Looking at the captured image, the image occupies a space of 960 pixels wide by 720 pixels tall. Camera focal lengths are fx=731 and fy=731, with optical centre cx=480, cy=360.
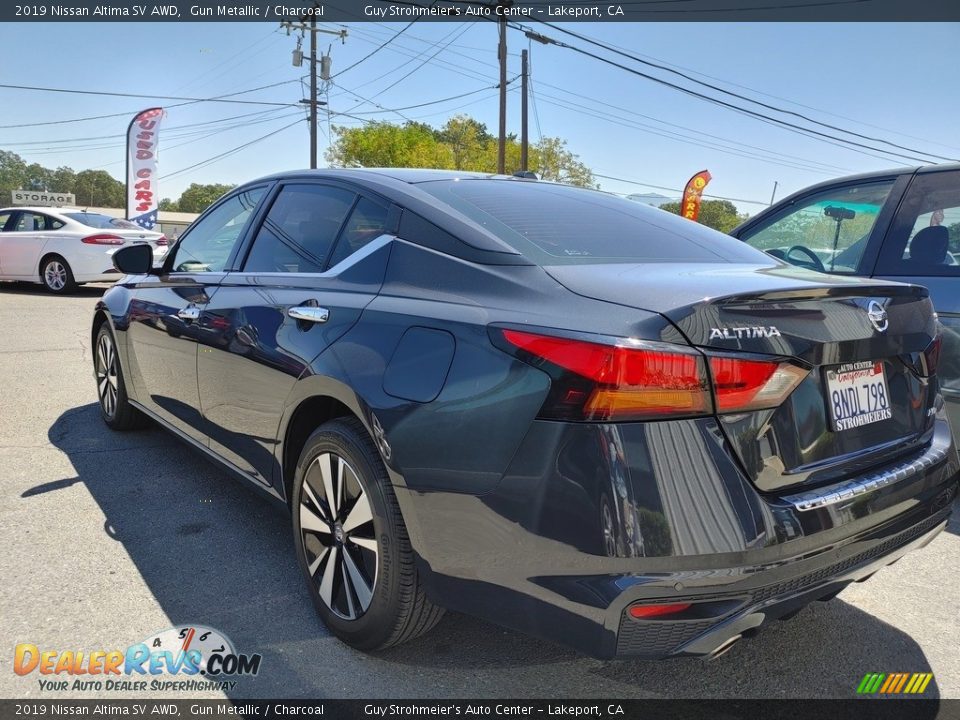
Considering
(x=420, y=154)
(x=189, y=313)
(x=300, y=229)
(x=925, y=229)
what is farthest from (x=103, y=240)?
(x=420, y=154)

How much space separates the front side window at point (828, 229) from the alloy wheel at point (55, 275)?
12.3m

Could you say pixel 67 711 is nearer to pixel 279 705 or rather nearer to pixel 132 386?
pixel 279 705

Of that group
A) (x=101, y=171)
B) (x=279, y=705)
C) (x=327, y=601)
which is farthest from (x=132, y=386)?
(x=101, y=171)

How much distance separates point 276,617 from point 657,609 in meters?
1.49

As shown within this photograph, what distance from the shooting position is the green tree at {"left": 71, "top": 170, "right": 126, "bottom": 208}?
4188 inches

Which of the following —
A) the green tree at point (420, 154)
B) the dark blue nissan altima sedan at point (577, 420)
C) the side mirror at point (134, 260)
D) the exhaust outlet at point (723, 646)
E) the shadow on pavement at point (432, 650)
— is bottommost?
the shadow on pavement at point (432, 650)

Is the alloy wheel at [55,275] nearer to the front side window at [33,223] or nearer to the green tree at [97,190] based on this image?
the front side window at [33,223]

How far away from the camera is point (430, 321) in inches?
82.1

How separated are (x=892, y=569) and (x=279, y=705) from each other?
100 inches

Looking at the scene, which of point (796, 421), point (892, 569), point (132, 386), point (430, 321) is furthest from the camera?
point (132, 386)

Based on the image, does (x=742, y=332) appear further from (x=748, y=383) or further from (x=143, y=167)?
(x=143, y=167)

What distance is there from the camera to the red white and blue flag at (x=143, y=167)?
22.1m

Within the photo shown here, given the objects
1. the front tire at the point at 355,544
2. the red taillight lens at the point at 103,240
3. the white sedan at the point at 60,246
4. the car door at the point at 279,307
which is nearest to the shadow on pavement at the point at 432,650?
the front tire at the point at 355,544

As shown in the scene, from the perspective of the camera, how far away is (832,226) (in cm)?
424
